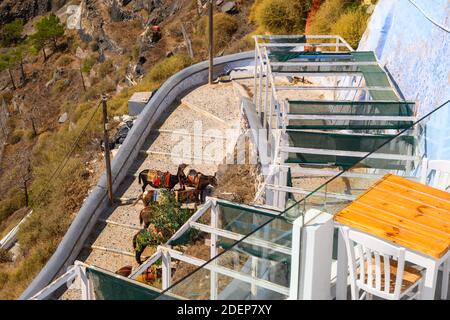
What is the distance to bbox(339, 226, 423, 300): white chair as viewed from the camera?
11.6 ft

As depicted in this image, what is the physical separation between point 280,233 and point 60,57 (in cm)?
4385

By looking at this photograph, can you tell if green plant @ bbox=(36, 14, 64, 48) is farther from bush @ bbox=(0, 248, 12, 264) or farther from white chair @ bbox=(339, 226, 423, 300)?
white chair @ bbox=(339, 226, 423, 300)

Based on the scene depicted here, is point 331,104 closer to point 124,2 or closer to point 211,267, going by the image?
point 211,267

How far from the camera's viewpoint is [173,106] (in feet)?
51.5

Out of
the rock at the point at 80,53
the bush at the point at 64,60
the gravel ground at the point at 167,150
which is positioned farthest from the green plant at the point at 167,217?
the bush at the point at 64,60

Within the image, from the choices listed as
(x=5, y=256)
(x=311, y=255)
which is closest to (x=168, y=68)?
(x=5, y=256)

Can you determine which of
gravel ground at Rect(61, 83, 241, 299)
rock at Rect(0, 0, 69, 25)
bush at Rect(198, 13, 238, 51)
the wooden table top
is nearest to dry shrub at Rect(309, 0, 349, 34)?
gravel ground at Rect(61, 83, 241, 299)

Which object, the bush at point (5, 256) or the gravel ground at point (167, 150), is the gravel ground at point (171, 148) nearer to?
the gravel ground at point (167, 150)

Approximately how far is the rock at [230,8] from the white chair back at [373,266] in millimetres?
24273

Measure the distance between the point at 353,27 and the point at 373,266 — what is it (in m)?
11.2

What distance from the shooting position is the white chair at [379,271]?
355 centimetres

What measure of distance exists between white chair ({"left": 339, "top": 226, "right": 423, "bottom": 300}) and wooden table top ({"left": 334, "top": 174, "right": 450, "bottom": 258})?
2.7 inches

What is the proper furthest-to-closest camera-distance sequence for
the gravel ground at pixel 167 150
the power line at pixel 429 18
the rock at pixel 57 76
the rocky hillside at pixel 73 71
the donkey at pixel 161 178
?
the rock at pixel 57 76
the rocky hillside at pixel 73 71
the donkey at pixel 161 178
the gravel ground at pixel 167 150
the power line at pixel 429 18
